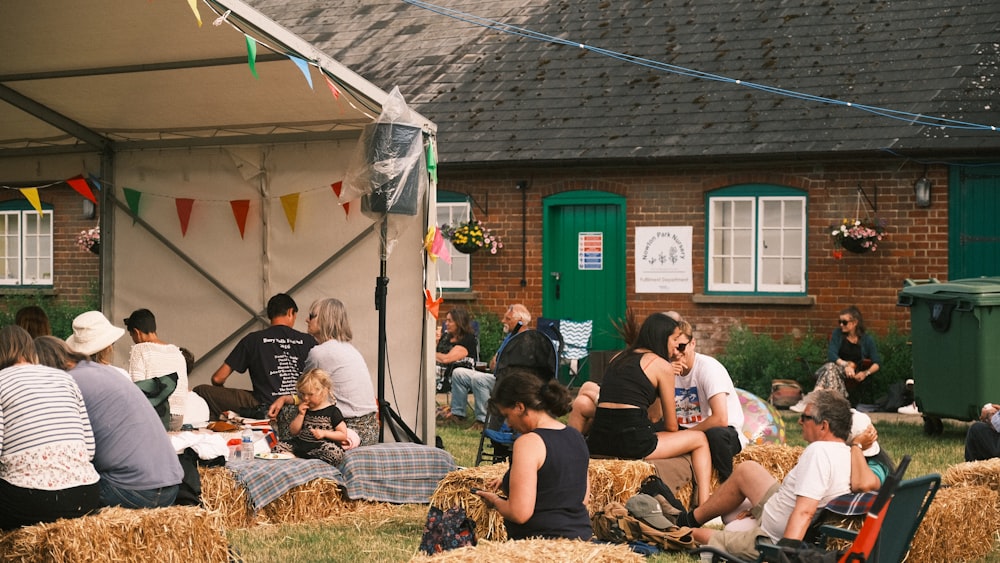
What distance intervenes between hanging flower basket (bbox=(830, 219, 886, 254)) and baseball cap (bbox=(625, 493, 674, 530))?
27.9 feet

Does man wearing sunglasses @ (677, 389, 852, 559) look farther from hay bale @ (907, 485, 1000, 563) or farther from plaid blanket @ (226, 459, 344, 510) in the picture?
plaid blanket @ (226, 459, 344, 510)

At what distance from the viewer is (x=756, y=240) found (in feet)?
51.8

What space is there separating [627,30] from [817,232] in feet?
13.5

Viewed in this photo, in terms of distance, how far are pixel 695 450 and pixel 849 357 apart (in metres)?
6.62

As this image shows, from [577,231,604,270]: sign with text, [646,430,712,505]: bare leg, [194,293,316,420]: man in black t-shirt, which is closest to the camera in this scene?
[646,430,712,505]: bare leg

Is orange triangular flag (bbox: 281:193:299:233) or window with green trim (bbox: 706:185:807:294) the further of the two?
window with green trim (bbox: 706:185:807:294)

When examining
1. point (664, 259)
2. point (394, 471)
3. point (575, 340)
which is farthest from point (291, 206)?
point (664, 259)

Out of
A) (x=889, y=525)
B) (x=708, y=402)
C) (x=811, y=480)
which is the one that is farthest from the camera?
(x=708, y=402)

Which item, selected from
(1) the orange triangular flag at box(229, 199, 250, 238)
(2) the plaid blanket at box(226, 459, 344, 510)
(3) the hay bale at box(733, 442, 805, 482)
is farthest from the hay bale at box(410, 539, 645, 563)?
(1) the orange triangular flag at box(229, 199, 250, 238)

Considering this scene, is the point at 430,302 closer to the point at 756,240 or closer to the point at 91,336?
the point at 91,336

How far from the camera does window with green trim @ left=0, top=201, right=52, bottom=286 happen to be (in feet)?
64.5

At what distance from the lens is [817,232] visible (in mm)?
15375

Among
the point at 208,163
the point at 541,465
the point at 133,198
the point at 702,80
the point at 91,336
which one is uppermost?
the point at 702,80

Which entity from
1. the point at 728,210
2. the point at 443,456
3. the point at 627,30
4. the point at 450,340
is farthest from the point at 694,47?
the point at 443,456
